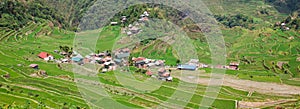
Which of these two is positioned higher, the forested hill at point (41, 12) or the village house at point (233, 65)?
the forested hill at point (41, 12)

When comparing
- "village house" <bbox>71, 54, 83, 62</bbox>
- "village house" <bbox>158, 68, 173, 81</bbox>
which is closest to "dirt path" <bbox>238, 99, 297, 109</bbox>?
"village house" <bbox>158, 68, 173, 81</bbox>

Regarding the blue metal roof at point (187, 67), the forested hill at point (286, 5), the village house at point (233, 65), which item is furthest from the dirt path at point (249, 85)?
the forested hill at point (286, 5)

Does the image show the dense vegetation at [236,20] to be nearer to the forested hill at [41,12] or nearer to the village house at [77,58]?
the forested hill at [41,12]

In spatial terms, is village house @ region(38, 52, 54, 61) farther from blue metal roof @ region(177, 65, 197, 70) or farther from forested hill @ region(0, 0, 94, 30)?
blue metal roof @ region(177, 65, 197, 70)

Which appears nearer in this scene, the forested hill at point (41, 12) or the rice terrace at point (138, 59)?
the rice terrace at point (138, 59)

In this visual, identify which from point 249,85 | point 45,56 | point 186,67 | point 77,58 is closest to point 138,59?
point 186,67
